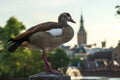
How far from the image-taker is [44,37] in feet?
19.9

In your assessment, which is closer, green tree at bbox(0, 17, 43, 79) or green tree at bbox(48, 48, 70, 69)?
green tree at bbox(0, 17, 43, 79)

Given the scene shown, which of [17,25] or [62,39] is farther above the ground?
[62,39]

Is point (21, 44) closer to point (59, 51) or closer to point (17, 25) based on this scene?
point (17, 25)

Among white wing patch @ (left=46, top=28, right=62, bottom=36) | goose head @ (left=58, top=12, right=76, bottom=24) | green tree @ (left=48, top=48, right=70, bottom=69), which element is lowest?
green tree @ (left=48, top=48, right=70, bottom=69)

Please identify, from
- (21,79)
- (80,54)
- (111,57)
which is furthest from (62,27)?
(80,54)

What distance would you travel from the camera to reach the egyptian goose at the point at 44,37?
6.05m

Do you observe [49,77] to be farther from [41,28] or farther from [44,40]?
[41,28]

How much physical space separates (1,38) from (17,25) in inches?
125

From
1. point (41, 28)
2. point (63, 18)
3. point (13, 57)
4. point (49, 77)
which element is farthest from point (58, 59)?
point (49, 77)

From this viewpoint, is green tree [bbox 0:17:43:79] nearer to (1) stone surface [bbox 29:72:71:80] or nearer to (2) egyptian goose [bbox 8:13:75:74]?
(2) egyptian goose [bbox 8:13:75:74]

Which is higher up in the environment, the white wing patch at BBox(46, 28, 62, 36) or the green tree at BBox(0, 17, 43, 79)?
the white wing patch at BBox(46, 28, 62, 36)

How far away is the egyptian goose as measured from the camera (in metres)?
6.05

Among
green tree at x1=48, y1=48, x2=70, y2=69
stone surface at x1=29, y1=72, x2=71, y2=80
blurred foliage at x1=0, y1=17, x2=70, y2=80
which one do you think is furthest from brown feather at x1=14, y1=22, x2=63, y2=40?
green tree at x1=48, y1=48, x2=70, y2=69

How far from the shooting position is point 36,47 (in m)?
6.16
